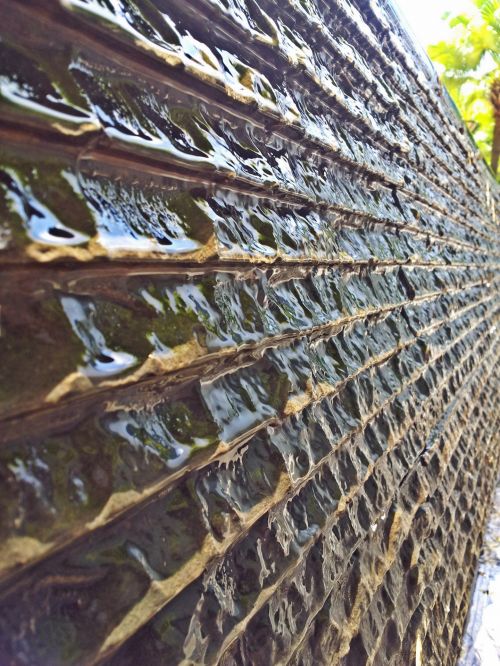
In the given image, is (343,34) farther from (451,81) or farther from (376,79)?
(451,81)

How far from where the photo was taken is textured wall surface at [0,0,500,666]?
0.62 m

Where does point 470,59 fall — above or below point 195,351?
above

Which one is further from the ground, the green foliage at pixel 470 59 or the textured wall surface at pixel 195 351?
the green foliage at pixel 470 59

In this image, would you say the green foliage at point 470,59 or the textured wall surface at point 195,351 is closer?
the textured wall surface at point 195,351

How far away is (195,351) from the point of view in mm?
875

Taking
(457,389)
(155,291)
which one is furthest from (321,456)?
(457,389)

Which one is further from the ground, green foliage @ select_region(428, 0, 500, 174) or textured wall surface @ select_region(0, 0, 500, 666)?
green foliage @ select_region(428, 0, 500, 174)

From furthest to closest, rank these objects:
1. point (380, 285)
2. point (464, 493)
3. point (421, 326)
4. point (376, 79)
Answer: point (464, 493) → point (421, 326) → point (376, 79) → point (380, 285)

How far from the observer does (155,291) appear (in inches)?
32.9

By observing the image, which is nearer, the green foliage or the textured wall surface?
the textured wall surface

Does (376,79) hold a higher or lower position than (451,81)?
lower

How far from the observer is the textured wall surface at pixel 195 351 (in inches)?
24.4

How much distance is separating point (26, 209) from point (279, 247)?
0.76 metres

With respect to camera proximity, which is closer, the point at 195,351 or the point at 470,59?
the point at 195,351
